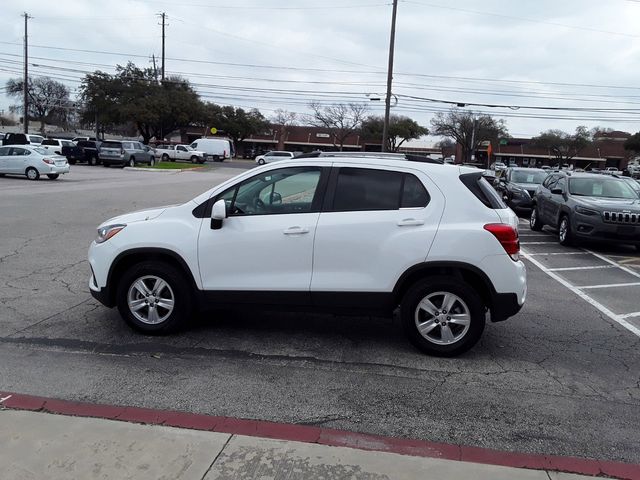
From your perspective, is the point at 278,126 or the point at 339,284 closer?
the point at 339,284

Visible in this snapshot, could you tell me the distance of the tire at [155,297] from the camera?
5.26 m

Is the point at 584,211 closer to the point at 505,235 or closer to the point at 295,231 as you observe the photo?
the point at 505,235

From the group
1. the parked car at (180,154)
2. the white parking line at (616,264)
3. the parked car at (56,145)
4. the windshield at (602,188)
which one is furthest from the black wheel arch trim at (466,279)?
the parked car at (180,154)

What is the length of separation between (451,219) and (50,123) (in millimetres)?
112404

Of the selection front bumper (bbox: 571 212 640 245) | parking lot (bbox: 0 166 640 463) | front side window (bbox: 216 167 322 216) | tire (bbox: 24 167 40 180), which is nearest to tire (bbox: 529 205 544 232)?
front bumper (bbox: 571 212 640 245)

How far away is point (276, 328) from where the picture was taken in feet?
19.1

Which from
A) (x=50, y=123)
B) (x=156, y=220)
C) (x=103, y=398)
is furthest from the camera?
(x=50, y=123)

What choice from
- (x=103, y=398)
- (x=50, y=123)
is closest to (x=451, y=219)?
(x=103, y=398)

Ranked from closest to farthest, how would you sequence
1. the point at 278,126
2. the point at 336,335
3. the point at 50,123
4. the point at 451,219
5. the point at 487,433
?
1. the point at 487,433
2. the point at 451,219
3. the point at 336,335
4. the point at 278,126
5. the point at 50,123

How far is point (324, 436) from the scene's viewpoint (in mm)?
3609

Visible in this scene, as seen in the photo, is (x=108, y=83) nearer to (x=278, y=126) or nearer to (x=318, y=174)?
(x=278, y=126)

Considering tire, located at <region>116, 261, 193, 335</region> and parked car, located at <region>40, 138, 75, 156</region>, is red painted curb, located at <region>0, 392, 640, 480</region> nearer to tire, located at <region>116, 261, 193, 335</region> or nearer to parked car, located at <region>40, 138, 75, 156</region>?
tire, located at <region>116, 261, 193, 335</region>

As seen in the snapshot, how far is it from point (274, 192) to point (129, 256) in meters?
1.53

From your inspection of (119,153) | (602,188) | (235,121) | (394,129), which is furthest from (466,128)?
(602,188)
